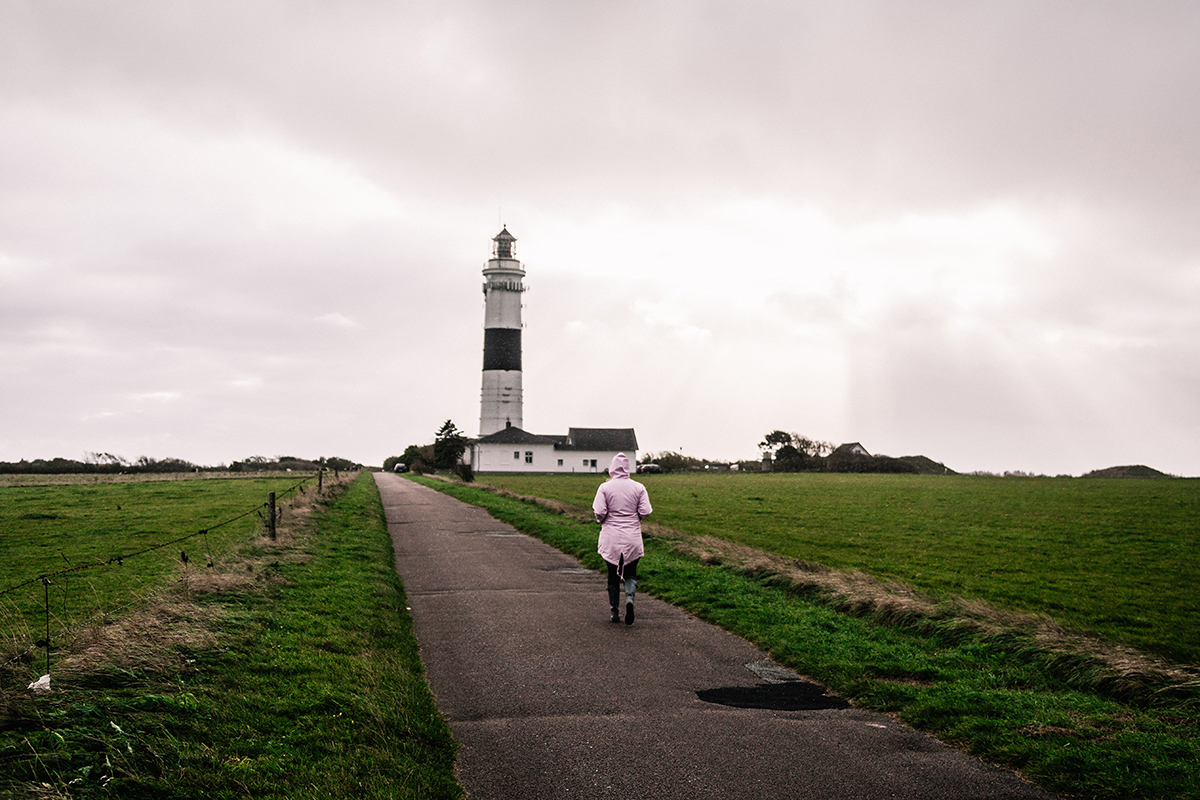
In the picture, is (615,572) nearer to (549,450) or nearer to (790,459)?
(549,450)

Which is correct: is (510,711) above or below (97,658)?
below

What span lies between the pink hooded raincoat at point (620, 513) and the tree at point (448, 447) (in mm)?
80727

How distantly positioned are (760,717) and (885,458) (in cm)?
9092

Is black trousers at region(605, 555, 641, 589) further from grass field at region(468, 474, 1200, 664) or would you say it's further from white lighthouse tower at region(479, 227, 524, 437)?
white lighthouse tower at region(479, 227, 524, 437)

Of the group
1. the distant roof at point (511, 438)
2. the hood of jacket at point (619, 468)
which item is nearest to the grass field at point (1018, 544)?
the hood of jacket at point (619, 468)

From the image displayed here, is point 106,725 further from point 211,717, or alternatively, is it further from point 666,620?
point 666,620

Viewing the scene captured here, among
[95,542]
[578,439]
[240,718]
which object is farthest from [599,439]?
[240,718]

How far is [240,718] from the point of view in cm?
650

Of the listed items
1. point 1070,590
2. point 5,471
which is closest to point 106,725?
point 1070,590

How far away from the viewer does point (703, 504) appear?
3972cm

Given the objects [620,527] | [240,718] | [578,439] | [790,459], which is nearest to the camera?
[240,718]

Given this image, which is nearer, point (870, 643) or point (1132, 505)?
point (870, 643)

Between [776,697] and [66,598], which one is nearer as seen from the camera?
[776,697]

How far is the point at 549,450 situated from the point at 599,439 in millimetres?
7993
